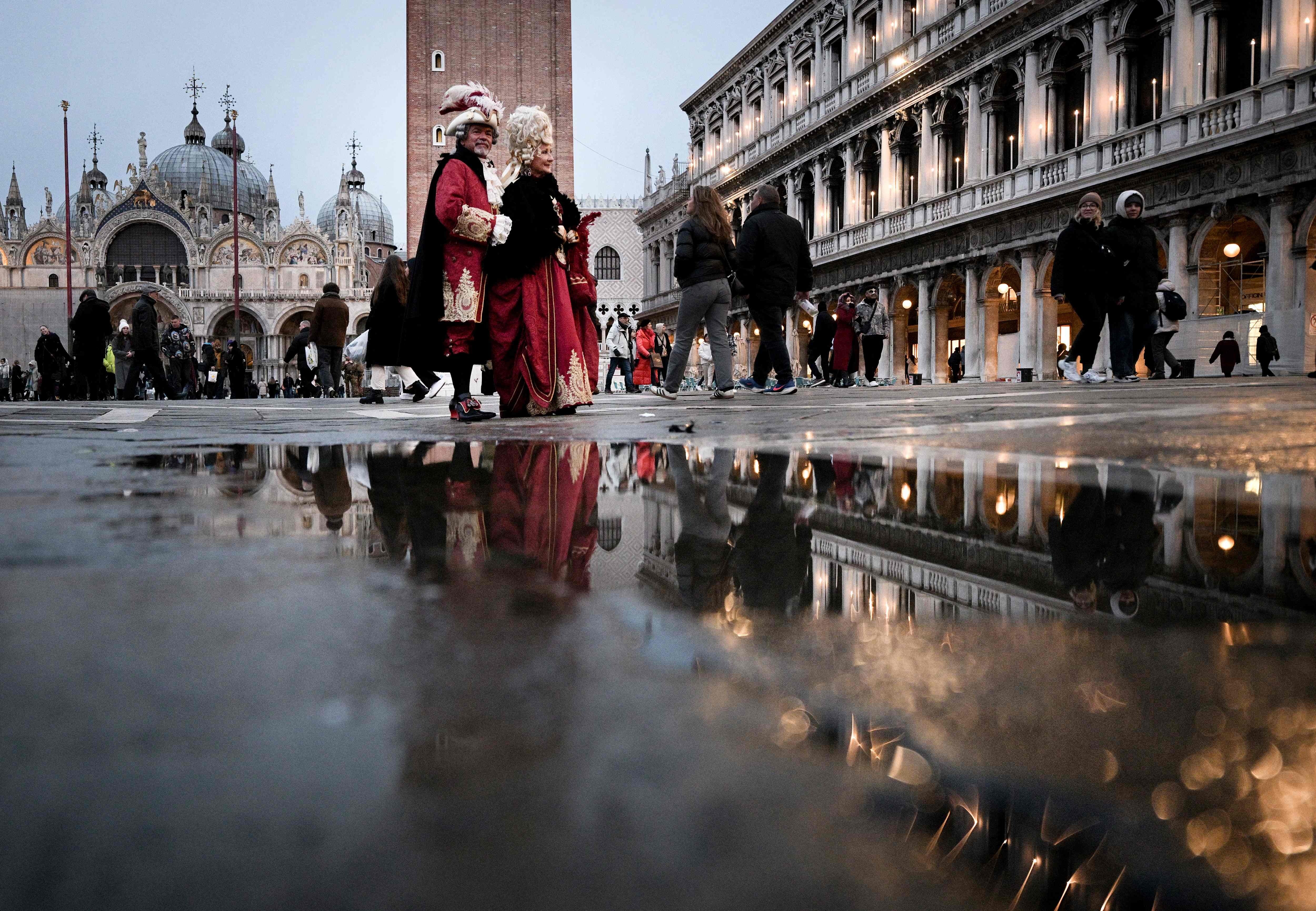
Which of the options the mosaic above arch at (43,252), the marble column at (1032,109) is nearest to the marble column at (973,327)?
the marble column at (1032,109)

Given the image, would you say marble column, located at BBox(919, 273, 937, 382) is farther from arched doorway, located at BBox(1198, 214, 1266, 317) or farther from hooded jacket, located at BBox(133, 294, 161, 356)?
hooded jacket, located at BBox(133, 294, 161, 356)

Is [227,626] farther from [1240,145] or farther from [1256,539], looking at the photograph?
[1240,145]

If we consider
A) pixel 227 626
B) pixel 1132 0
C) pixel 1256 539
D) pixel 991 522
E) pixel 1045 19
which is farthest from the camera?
pixel 1045 19

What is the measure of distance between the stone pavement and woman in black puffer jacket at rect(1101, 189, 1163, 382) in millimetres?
2366

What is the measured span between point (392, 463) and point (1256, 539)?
152cm

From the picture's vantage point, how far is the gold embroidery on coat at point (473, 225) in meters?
4.48

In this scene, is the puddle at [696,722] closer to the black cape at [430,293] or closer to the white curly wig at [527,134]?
the black cape at [430,293]

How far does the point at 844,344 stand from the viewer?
15.3 meters

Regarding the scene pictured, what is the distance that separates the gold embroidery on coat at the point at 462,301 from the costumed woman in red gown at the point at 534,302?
0.13 m

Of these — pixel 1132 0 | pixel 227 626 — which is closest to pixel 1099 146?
pixel 1132 0

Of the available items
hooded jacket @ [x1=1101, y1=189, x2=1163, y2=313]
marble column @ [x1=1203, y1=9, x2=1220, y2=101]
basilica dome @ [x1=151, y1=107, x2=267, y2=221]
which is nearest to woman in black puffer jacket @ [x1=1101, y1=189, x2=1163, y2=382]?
hooded jacket @ [x1=1101, y1=189, x2=1163, y2=313]

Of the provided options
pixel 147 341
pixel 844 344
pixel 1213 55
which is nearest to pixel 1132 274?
A: pixel 844 344

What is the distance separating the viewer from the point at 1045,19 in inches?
745

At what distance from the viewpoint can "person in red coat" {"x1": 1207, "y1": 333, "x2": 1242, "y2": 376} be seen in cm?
1442
